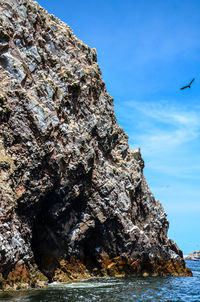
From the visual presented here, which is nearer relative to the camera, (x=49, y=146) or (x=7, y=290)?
(x=7, y=290)

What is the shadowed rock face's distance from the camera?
31531mm

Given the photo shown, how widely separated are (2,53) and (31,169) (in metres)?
13.3

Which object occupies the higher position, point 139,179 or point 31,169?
point 139,179

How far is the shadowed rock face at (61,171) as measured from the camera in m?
31.5

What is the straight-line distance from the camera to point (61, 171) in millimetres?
37812

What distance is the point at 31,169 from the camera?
3303 centimetres

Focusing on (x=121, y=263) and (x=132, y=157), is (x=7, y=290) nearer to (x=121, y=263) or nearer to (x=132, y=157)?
(x=121, y=263)

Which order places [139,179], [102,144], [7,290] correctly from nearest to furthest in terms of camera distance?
[7,290], [102,144], [139,179]

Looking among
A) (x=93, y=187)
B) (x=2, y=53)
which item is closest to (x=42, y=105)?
(x=2, y=53)

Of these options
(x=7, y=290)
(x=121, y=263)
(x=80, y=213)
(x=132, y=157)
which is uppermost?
(x=132, y=157)

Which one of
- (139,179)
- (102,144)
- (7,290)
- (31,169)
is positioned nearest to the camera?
(7,290)

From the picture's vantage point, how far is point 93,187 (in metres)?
45.1

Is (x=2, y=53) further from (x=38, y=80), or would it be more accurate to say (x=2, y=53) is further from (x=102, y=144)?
(x=102, y=144)

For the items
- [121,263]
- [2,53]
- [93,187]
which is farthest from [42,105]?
[121,263]
